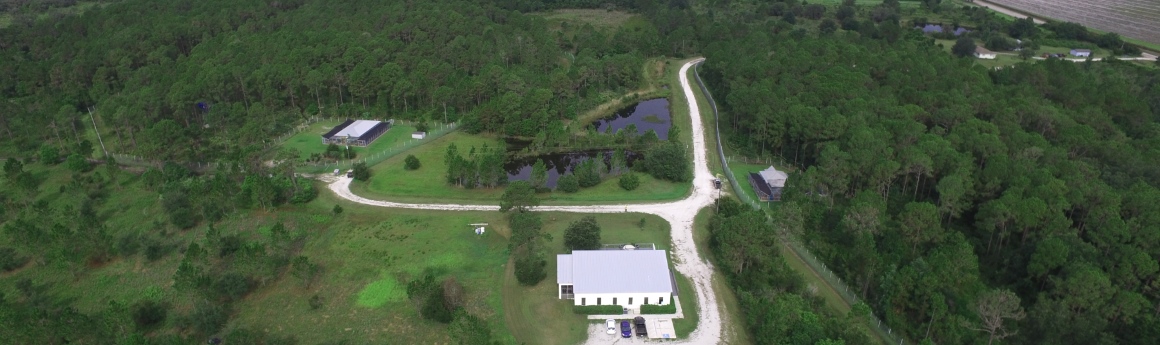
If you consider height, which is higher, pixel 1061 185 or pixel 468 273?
pixel 1061 185

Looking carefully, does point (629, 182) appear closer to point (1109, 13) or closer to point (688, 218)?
point (688, 218)

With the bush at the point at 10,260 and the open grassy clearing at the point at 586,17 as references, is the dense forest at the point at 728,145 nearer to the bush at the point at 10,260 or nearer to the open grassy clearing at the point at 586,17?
the bush at the point at 10,260

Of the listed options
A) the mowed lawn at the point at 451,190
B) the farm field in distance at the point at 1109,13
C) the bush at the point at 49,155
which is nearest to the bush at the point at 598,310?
the mowed lawn at the point at 451,190

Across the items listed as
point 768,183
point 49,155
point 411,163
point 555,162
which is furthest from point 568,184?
point 49,155

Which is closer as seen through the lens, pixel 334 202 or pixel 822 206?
pixel 822 206

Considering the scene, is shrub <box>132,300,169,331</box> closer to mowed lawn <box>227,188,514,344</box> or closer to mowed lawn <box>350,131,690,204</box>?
mowed lawn <box>227,188,514,344</box>

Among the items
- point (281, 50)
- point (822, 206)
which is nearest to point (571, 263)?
point (822, 206)

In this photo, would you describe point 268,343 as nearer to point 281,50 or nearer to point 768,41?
point 281,50
